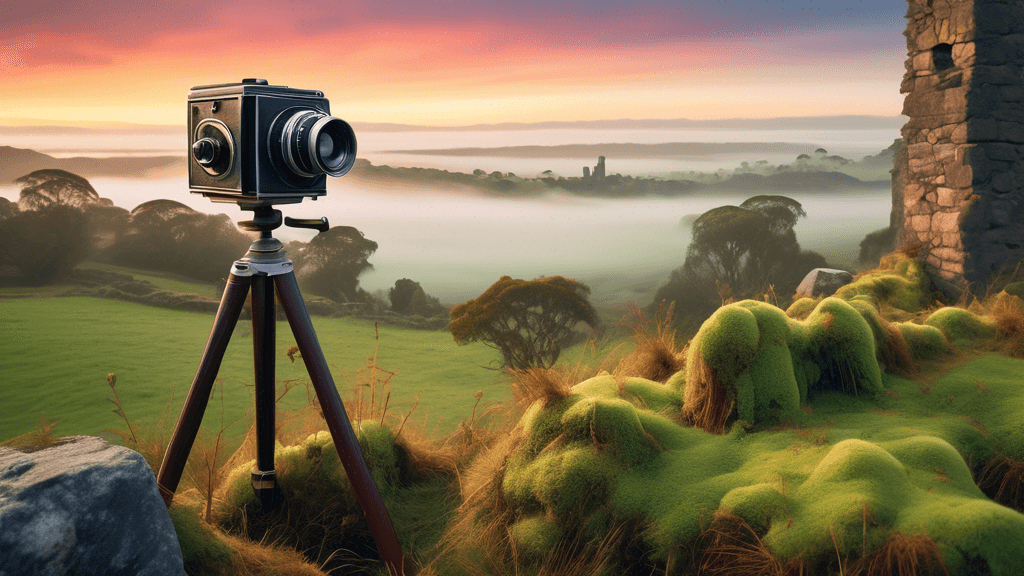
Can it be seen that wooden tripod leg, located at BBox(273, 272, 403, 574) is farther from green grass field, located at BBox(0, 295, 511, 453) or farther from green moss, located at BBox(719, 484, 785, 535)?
green moss, located at BBox(719, 484, 785, 535)

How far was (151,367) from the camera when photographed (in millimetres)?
6402

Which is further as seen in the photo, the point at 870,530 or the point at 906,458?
the point at 906,458

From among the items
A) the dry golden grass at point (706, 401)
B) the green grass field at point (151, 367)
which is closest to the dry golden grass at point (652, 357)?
the dry golden grass at point (706, 401)

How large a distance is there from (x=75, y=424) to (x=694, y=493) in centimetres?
477

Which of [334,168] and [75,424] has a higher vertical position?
[334,168]

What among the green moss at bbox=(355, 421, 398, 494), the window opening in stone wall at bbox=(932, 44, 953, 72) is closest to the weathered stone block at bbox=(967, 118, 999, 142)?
the window opening in stone wall at bbox=(932, 44, 953, 72)

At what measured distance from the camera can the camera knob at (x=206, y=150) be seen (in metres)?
2.83

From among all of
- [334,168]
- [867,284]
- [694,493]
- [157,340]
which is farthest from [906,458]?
[157,340]

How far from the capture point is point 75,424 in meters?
5.20

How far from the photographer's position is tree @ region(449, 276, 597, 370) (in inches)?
282

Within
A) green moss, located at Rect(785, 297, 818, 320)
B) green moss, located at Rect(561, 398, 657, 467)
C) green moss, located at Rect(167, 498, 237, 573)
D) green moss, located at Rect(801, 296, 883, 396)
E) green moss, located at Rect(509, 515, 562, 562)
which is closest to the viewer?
green moss, located at Rect(167, 498, 237, 573)

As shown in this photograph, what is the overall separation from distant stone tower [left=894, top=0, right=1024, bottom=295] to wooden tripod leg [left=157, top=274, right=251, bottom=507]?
740cm

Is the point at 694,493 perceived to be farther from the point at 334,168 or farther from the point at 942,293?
the point at 942,293

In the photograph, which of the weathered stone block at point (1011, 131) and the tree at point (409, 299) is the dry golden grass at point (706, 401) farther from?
the tree at point (409, 299)
